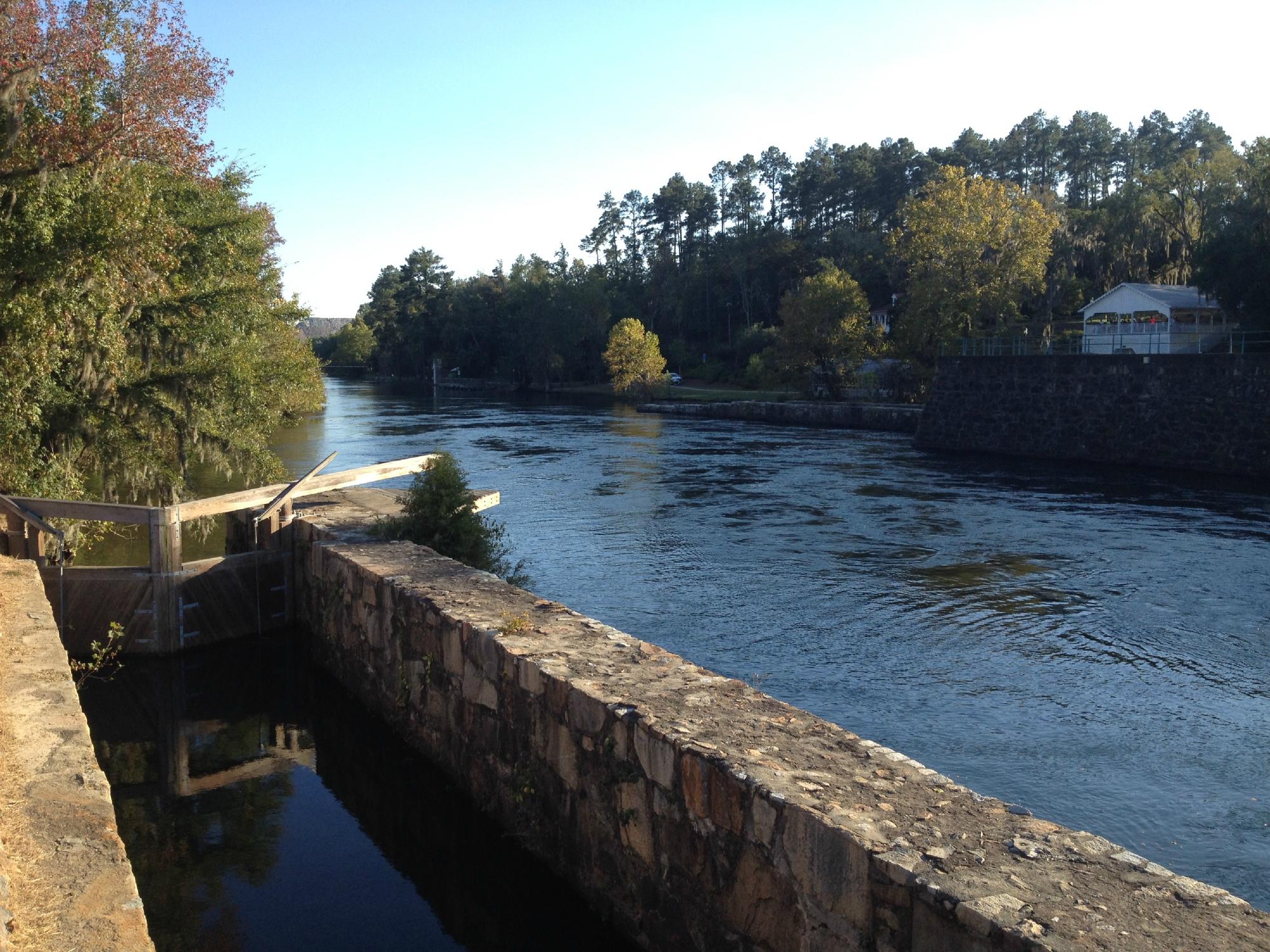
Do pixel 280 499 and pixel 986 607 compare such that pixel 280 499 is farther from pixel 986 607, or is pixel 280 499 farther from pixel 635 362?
pixel 635 362

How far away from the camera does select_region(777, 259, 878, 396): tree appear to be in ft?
183

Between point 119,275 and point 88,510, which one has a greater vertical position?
point 119,275

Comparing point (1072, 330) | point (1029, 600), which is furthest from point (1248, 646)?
point (1072, 330)

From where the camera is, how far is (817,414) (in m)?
51.6

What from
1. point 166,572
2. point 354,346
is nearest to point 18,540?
point 166,572

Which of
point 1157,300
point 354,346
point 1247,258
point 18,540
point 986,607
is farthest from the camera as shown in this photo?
point 354,346

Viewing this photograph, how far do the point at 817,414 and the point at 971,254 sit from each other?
10.2m

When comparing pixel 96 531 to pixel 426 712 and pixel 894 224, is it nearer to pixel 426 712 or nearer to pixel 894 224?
pixel 426 712

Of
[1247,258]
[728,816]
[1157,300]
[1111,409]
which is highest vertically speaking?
[1247,258]

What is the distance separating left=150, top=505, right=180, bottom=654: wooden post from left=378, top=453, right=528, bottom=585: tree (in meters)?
2.35

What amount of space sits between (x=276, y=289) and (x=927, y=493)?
1630cm

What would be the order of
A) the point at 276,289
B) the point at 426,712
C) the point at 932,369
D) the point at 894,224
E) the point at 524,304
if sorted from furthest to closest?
the point at 524,304 → the point at 894,224 → the point at 932,369 → the point at 276,289 → the point at 426,712

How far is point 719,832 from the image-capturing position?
211 inches

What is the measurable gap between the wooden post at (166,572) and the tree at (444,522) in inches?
92.7
